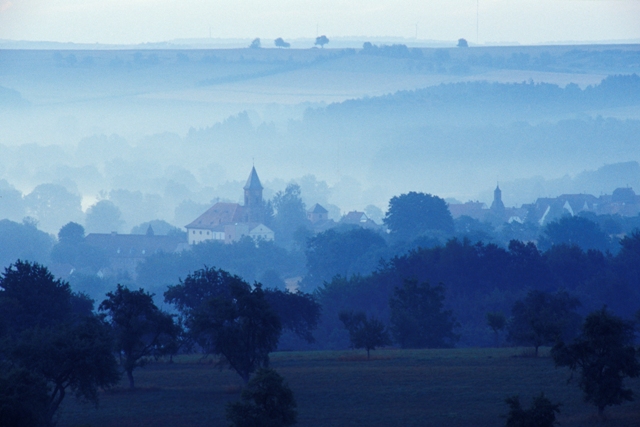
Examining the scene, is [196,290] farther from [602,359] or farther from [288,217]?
[288,217]

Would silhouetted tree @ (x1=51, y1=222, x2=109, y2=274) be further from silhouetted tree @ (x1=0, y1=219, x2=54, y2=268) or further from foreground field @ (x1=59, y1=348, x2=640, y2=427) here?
foreground field @ (x1=59, y1=348, x2=640, y2=427)

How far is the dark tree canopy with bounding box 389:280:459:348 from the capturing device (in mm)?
50562

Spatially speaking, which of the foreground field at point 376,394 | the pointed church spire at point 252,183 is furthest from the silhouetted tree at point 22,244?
the foreground field at point 376,394

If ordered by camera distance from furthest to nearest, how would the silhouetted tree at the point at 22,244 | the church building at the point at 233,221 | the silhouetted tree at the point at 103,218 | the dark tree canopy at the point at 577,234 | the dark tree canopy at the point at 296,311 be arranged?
the silhouetted tree at the point at 103,218
the church building at the point at 233,221
the silhouetted tree at the point at 22,244
the dark tree canopy at the point at 577,234
the dark tree canopy at the point at 296,311

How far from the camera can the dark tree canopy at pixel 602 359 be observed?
26922 millimetres

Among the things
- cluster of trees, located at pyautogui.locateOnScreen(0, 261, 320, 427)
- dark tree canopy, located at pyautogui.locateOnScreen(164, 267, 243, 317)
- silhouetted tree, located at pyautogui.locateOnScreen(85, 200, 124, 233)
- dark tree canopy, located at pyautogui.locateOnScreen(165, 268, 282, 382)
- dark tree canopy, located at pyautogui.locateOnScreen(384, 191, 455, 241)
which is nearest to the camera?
cluster of trees, located at pyautogui.locateOnScreen(0, 261, 320, 427)

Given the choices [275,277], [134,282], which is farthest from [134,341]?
[134,282]

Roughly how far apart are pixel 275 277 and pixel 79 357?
70951mm

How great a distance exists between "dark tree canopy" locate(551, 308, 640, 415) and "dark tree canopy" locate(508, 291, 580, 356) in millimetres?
11156

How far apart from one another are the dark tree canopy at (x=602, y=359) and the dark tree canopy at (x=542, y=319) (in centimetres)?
1116

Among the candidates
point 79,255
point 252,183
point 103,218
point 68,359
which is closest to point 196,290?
point 68,359

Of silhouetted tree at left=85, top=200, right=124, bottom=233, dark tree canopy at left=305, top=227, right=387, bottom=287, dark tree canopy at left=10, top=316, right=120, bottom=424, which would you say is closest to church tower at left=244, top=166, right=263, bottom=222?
silhouetted tree at left=85, top=200, right=124, bottom=233

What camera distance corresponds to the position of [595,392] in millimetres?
26969

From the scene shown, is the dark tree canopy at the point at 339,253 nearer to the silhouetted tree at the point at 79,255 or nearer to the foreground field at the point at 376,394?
the silhouetted tree at the point at 79,255
